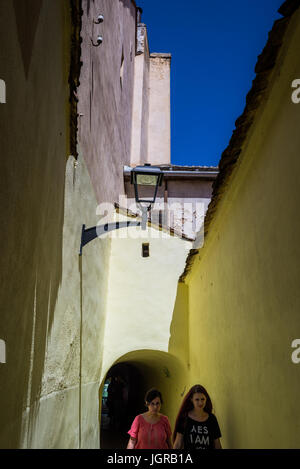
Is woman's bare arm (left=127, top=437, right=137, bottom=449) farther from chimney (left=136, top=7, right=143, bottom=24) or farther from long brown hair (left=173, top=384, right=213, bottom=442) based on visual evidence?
chimney (left=136, top=7, right=143, bottom=24)

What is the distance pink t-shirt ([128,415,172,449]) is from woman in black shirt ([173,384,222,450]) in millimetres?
293

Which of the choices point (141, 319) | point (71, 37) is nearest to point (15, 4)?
point (71, 37)

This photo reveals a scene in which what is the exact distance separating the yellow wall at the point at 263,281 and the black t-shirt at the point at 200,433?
0.29 meters

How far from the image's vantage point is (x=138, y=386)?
14.0 meters

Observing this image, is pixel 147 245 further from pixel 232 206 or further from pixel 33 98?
pixel 33 98

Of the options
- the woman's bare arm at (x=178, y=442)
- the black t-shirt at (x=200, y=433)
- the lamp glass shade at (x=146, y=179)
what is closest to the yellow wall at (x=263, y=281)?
the black t-shirt at (x=200, y=433)

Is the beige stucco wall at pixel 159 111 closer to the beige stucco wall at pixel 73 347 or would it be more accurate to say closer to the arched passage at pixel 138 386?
the arched passage at pixel 138 386

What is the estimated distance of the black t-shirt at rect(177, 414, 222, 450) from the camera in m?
3.42

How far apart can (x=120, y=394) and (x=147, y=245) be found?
848cm

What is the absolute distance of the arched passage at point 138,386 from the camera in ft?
25.0

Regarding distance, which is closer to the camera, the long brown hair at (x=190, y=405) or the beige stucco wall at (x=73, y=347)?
the beige stucco wall at (x=73, y=347)

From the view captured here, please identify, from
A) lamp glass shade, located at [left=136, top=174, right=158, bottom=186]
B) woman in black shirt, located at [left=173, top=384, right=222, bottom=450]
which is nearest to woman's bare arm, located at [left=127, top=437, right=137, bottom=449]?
woman in black shirt, located at [left=173, top=384, right=222, bottom=450]

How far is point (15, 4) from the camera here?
1957mm

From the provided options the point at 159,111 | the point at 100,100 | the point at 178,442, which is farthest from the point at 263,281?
the point at 159,111
